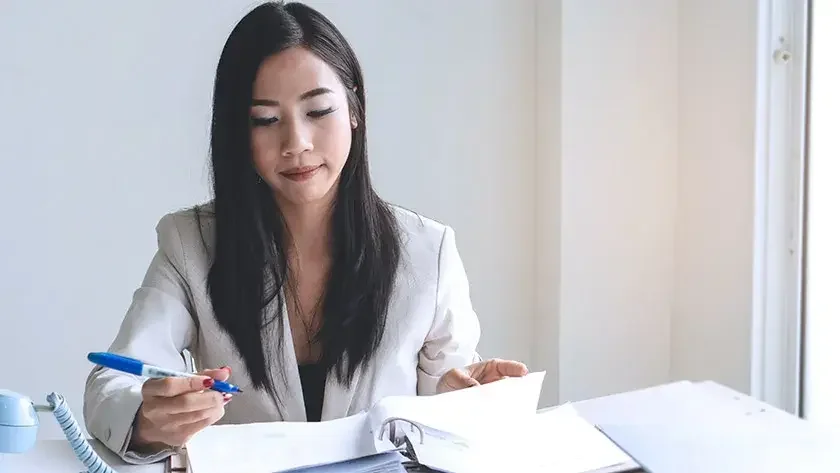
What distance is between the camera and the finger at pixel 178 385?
32.1 inches

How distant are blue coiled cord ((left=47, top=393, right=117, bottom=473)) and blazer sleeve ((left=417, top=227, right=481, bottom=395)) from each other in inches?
21.4

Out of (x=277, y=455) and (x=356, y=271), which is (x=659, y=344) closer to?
(x=356, y=271)

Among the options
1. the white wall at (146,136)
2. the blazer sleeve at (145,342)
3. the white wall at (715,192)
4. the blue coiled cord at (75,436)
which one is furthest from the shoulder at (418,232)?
the white wall at (715,192)

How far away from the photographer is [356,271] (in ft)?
4.01

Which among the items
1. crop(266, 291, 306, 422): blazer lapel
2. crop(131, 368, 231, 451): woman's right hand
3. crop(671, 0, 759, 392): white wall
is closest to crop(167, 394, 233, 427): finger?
crop(131, 368, 231, 451): woman's right hand

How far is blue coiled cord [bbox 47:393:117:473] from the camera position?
76cm

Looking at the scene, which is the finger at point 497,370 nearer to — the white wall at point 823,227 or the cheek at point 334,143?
the cheek at point 334,143

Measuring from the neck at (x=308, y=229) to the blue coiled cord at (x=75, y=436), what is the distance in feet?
1.60

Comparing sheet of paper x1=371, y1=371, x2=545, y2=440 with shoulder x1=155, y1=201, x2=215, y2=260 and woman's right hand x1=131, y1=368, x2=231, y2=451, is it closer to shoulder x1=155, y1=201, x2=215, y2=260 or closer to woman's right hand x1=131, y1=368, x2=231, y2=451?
woman's right hand x1=131, y1=368, x2=231, y2=451

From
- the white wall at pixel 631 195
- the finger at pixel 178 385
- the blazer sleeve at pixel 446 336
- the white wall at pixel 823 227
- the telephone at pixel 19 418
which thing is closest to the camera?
the telephone at pixel 19 418

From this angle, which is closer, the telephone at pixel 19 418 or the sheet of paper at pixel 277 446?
the telephone at pixel 19 418

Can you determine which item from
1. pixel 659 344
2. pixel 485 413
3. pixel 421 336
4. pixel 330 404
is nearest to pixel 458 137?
pixel 659 344

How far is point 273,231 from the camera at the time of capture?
123 cm

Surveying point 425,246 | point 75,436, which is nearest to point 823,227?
point 425,246
